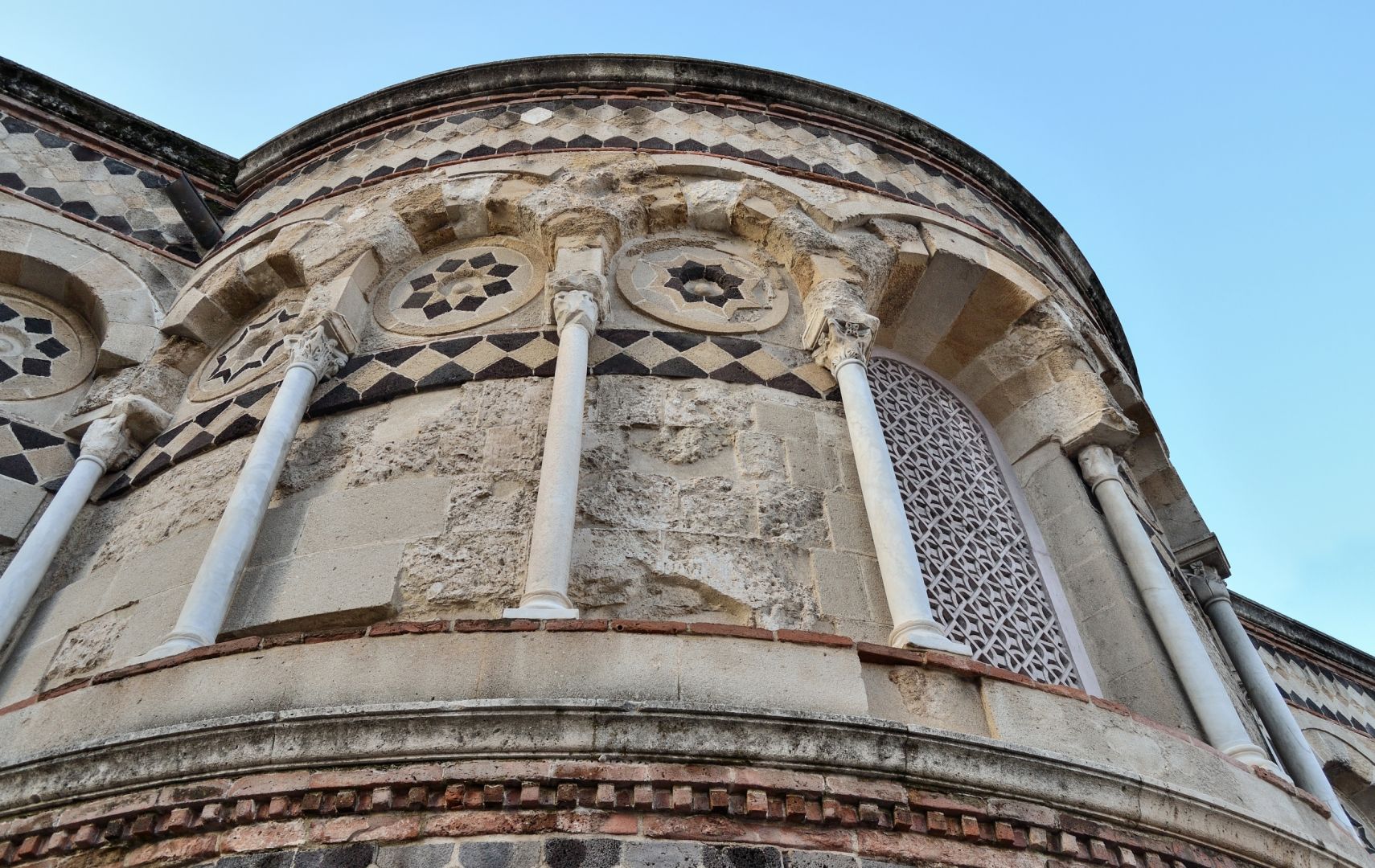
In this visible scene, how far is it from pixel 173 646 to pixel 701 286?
11.0 feet

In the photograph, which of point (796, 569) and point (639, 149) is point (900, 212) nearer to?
point (639, 149)

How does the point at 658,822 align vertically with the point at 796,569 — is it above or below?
below

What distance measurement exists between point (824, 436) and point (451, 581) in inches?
75.5

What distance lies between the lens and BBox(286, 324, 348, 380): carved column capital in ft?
17.8

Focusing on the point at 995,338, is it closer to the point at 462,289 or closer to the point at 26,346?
the point at 462,289

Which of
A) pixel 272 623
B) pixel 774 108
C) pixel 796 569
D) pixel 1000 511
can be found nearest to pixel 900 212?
pixel 774 108

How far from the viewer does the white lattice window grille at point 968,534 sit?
203 inches

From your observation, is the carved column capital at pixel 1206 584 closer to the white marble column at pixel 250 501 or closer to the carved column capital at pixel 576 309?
the carved column capital at pixel 576 309

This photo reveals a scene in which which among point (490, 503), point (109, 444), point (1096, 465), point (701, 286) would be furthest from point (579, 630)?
point (1096, 465)

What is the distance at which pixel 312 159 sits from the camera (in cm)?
795

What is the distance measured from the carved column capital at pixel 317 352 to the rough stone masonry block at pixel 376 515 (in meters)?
0.90

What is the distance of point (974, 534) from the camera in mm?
5656

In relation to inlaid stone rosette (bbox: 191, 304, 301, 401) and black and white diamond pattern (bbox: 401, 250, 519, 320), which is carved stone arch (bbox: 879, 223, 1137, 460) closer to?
black and white diamond pattern (bbox: 401, 250, 519, 320)

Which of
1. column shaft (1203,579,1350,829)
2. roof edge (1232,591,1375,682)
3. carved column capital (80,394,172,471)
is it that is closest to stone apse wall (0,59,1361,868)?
carved column capital (80,394,172,471)
